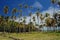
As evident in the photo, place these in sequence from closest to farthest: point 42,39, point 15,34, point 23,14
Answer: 1. point 42,39
2. point 15,34
3. point 23,14

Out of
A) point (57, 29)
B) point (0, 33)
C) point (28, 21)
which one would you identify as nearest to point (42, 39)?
point (57, 29)

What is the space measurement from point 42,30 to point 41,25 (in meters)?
0.32

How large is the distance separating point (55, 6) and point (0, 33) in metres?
3.42

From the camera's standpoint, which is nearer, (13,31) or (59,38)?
(59,38)

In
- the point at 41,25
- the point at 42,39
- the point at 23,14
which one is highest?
the point at 23,14

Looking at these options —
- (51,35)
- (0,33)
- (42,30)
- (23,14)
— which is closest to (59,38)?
(51,35)

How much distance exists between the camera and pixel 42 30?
358 inches

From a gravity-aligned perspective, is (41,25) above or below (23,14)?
below

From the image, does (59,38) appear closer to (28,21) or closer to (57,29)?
(57,29)

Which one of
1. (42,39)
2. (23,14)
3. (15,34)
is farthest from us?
(23,14)

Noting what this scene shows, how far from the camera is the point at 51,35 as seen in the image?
8.38 metres

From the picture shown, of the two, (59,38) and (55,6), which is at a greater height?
(55,6)

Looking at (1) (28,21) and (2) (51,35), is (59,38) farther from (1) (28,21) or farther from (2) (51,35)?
(1) (28,21)

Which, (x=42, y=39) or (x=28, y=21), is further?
(x=28, y=21)
